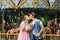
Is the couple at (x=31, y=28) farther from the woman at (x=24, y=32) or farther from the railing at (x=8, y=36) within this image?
the railing at (x=8, y=36)

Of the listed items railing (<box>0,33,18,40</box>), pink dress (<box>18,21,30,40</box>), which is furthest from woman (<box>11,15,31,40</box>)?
railing (<box>0,33,18,40</box>)

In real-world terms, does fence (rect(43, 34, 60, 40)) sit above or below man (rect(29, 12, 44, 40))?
below

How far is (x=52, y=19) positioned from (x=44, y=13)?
322 mm

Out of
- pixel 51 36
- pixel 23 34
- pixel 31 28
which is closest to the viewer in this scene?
pixel 23 34

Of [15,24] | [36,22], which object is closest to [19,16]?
[15,24]

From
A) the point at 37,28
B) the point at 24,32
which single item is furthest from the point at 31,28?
the point at 24,32

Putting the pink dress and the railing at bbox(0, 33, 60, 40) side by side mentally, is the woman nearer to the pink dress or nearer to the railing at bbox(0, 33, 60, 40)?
the pink dress

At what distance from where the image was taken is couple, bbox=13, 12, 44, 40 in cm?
811

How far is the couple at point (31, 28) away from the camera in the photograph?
26.6 feet

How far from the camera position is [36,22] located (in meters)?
8.48

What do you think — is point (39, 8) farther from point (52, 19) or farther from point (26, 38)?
point (26, 38)

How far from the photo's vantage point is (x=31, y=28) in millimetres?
8422

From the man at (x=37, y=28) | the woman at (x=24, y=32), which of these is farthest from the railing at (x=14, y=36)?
the woman at (x=24, y=32)

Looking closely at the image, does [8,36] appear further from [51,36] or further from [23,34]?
[51,36]
